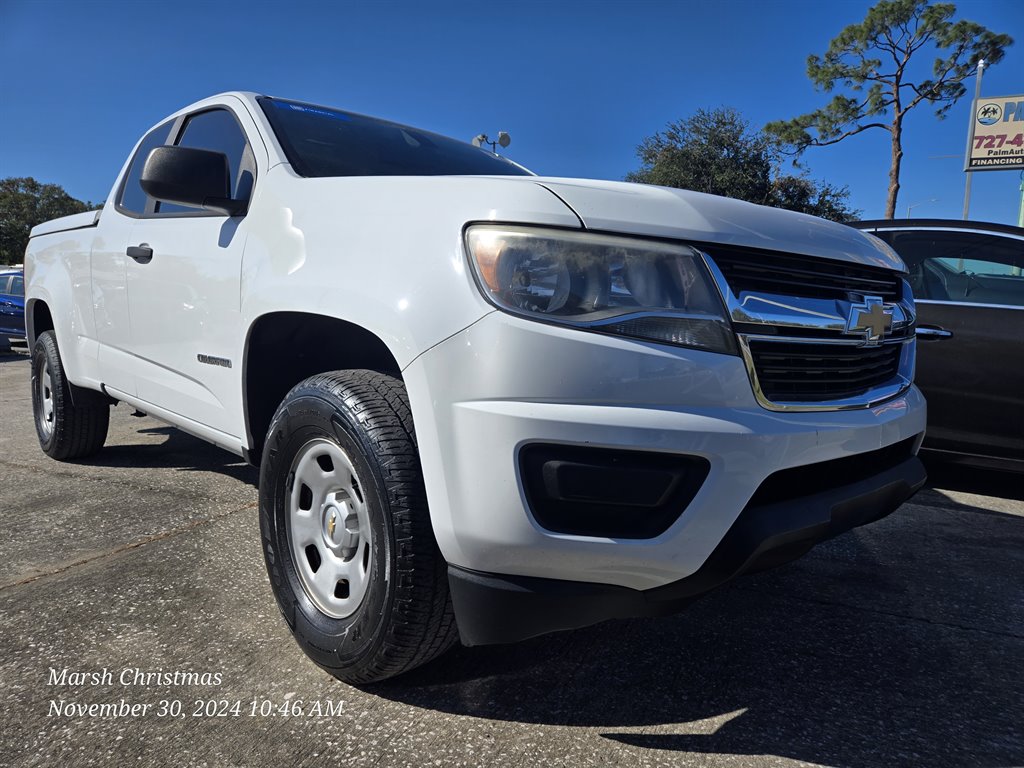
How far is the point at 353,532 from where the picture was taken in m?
1.90

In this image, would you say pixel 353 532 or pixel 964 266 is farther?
pixel 964 266

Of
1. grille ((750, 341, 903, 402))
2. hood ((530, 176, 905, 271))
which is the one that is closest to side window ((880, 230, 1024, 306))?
grille ((750, 341, 903, 402))

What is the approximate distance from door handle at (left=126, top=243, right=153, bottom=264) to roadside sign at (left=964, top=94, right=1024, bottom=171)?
98.6 feet

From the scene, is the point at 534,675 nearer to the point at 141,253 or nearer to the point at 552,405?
the point at 552,405

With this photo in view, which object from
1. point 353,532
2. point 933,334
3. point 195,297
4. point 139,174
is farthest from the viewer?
point 139,174

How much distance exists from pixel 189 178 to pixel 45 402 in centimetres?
286

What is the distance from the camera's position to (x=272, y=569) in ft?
Result: 6.96

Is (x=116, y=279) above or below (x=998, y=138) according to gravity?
below

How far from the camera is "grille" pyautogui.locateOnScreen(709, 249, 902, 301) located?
1651mm

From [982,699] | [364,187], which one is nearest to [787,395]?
[982,699]

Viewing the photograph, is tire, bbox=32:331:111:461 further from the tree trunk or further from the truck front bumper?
the tree trunk

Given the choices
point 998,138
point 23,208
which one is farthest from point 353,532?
point 23,208

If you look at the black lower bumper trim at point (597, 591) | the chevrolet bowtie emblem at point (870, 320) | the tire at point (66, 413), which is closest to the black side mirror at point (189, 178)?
the black lower bumper trim at point (597, 591)

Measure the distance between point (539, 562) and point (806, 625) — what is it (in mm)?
1330
